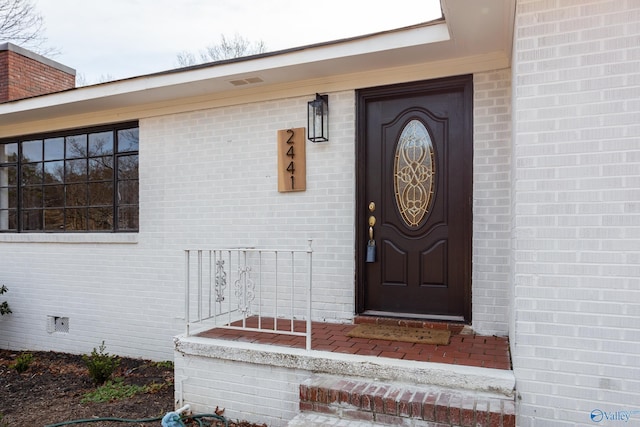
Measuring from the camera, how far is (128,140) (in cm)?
518

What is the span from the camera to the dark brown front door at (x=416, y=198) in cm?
367

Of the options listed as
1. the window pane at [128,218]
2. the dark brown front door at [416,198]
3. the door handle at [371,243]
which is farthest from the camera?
the window pane at [128,218]

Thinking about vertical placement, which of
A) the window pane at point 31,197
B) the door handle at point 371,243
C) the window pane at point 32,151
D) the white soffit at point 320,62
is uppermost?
the white soffit at point 320,62

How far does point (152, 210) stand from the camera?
16.1 ft

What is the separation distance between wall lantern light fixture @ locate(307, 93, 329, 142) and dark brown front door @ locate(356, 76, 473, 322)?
1.03ft

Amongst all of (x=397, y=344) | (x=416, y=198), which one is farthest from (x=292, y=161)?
(x=397, y=344)

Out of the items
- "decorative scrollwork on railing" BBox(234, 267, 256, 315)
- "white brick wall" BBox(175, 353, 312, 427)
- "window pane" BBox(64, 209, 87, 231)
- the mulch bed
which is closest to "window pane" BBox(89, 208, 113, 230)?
"window pane" BBox(64, 209, 87, 231)

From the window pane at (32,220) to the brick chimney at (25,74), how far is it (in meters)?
1.53

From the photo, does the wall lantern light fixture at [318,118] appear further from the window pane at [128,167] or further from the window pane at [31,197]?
the window pane at [31,197]

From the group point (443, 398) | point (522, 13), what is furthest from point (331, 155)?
point (443, 398)

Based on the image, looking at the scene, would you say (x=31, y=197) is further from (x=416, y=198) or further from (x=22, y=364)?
(x=416, y=198)

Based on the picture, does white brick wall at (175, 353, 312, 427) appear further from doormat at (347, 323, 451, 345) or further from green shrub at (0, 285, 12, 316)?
green shrub at (0, 285, 12, 316)

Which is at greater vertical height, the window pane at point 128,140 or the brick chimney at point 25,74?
the brick chimney at point 25,74

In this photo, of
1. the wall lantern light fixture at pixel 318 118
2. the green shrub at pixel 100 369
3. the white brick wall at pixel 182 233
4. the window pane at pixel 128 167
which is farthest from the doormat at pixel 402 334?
the window pane at pixel 128 167
